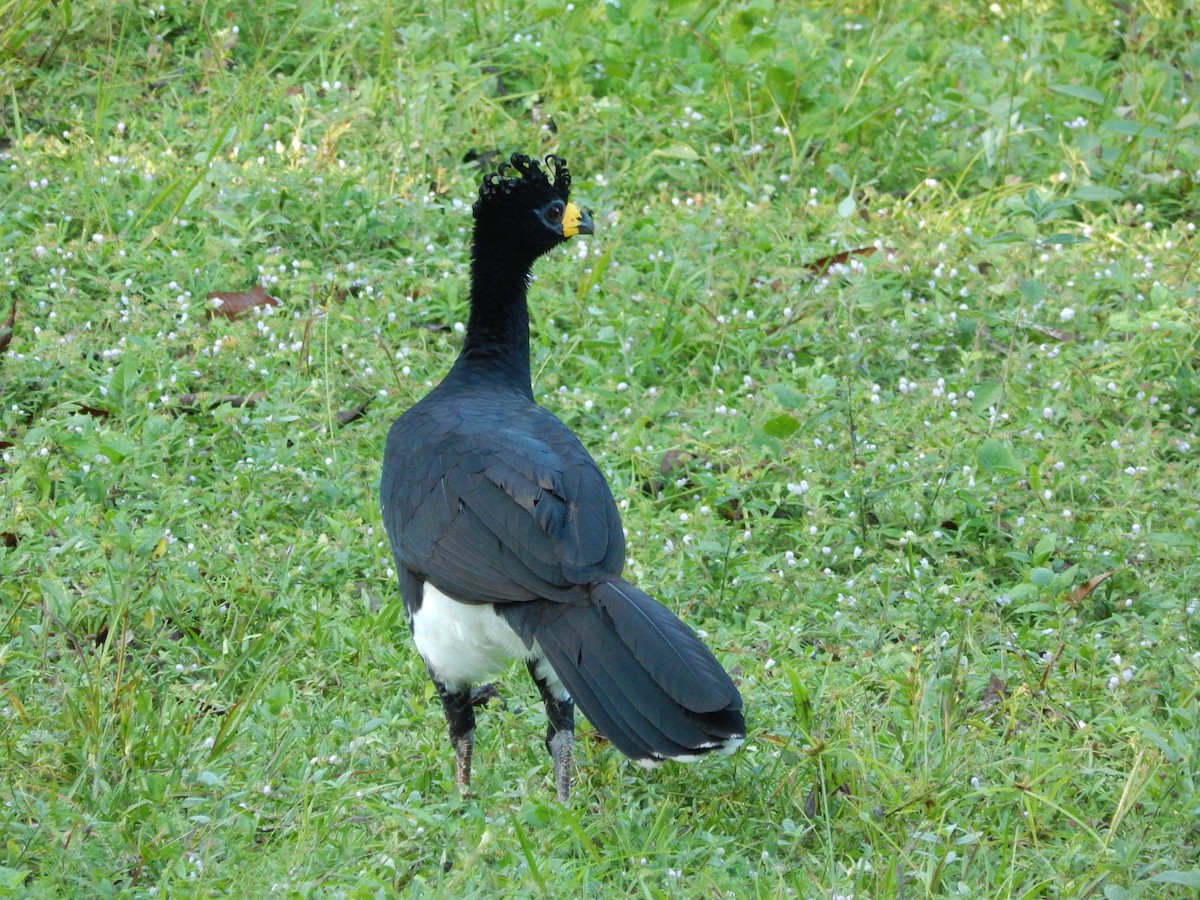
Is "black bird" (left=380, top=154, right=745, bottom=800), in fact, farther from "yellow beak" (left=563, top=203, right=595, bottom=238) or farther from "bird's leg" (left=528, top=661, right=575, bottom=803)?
"yellow beak" (left=563, top=203, right=595, bottom=238)

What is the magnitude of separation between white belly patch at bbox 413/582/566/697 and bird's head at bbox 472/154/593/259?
132cm

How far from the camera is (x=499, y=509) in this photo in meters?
4.02

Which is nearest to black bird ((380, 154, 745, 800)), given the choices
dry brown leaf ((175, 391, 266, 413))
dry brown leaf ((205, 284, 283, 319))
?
dry brown leaf ((175, 391, 266, 413))

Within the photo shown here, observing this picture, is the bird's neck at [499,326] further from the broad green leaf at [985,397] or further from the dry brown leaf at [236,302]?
the broad green leaf at [985,397]

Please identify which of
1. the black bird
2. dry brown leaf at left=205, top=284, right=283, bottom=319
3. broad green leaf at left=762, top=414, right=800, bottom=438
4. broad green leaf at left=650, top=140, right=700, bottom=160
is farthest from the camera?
broad green leaf at left=650, top=140, right=700, bottom=160

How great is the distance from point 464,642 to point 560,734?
37cm

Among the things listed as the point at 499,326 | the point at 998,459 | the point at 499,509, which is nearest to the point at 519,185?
the point at 499,326

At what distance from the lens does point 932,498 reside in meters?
5.32

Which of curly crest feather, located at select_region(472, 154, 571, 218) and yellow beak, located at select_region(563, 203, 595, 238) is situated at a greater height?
curly crest feather, located at select_region(472, 154, 571, 218)

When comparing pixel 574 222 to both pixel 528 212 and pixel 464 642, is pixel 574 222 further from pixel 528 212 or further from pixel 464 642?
pixel 464 642

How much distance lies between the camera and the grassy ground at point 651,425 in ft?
12.7

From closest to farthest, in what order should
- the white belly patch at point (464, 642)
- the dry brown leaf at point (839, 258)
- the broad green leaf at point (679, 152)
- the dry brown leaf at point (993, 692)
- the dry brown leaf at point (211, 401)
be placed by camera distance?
the white belly patch at point (464, 642) < the dry brown leaf at point (993, 692) < the dry brown leaf at point (211, 401) < the dry brown leaf at point (839, 258) < the broad green leaf at point (679, 152)

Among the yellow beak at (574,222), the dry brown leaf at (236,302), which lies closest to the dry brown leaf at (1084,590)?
the yellow beak at (574,222)

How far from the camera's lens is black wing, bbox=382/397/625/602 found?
390 cm
